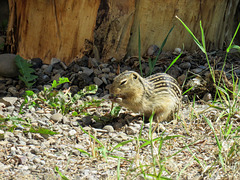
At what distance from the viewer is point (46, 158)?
3.41 metres

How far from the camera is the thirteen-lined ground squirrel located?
4.17 metres

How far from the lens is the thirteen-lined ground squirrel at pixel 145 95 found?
4.17 meters

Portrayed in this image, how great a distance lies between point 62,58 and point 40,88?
2.35 feet

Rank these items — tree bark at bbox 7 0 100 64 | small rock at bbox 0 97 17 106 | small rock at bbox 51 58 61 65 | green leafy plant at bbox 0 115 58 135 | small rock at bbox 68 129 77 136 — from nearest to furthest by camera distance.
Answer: green leafy plant at bbox 0 115 58 135 → small rock at bbox 68 129 77 136 → small rock at bbox 0 97 17 106 → tree bark at bbox 7 0 100 64 → small rock at bbox 51 58 61 65

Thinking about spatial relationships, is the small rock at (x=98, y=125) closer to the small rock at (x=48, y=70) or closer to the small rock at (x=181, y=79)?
the small rock at (x=181, y=79)

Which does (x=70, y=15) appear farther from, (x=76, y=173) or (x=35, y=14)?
(x=76, y=173)

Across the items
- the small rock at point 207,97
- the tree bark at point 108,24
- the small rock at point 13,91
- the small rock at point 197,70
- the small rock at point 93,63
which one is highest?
the tree bark at point 108,24

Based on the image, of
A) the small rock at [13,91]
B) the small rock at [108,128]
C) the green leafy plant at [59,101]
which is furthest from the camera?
the small rock at [13,91]

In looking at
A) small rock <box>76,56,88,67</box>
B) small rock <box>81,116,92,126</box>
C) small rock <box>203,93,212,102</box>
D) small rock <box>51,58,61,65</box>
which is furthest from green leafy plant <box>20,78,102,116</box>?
small rock <box>203,93,212,102</box>

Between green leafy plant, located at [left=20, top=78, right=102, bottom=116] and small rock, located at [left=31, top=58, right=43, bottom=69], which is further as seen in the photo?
small rock, located at [left=31, top=58, right=43, bottom=69]

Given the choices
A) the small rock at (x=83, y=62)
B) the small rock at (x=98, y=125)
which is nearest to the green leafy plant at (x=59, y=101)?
the small rock at (x=98, y=125)

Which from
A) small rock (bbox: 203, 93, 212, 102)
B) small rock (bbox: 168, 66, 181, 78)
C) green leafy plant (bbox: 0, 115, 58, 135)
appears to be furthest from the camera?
small rock (bbox: 168, 66, 181, 78)

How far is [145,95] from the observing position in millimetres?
4277

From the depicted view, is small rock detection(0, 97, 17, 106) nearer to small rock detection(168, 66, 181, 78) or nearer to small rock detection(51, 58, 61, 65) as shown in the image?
small rock detection(51, 58, 61, 65)
